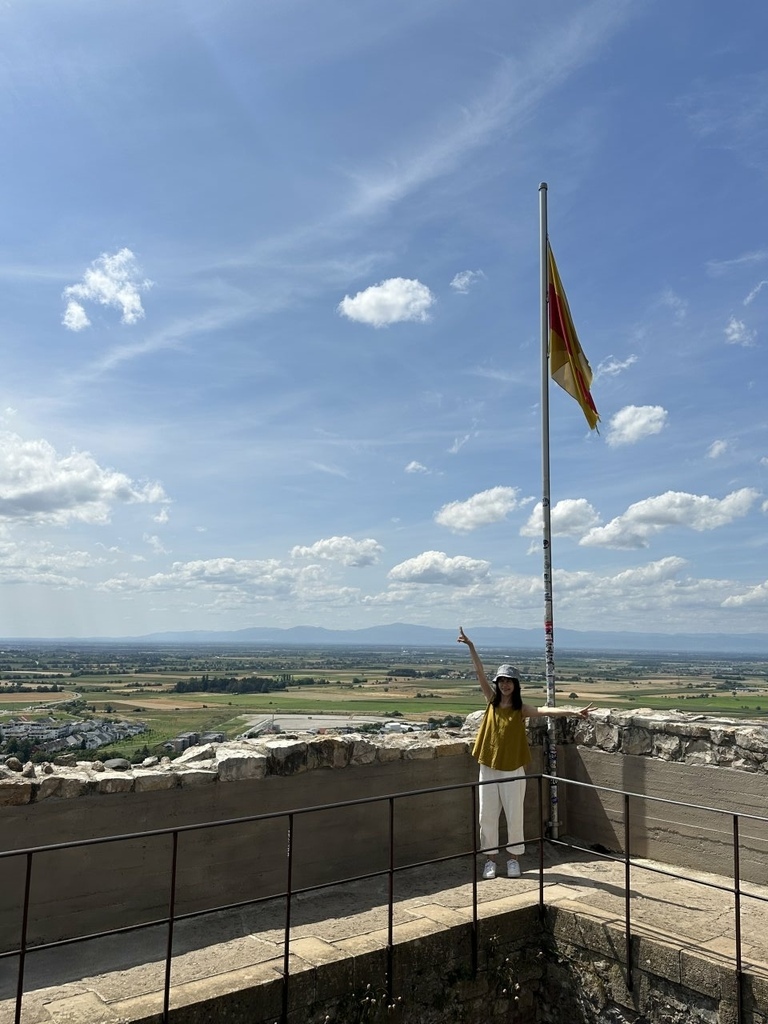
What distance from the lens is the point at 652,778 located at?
7184 millimetres

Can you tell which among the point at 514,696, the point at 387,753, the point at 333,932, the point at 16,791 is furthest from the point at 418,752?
the point at 16,791

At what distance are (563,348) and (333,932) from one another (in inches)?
248

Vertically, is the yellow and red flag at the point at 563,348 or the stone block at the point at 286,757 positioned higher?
the yellow and red flag at the point at 563,348

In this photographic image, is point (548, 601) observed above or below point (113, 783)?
above

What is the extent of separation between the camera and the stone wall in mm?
5238

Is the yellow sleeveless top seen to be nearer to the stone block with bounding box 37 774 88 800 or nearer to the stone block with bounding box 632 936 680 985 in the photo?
the stone block with bounding box 632 936 680 985

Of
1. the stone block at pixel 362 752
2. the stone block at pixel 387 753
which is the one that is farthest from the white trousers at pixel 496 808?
the stone block at pixel 362 752

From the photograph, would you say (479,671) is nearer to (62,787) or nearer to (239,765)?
(239,765)

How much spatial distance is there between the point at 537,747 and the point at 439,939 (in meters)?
3.02

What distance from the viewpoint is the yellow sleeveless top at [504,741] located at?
6.41 meters

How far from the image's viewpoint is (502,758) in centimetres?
640

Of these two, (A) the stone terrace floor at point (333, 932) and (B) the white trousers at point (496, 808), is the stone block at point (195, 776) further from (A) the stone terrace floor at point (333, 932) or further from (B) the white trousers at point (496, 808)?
(B) the white trousers at point (496, 808)

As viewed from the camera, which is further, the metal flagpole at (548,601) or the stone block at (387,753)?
the metal flagpole at (548,601)

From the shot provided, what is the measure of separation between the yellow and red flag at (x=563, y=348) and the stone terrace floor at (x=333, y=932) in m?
5.03
